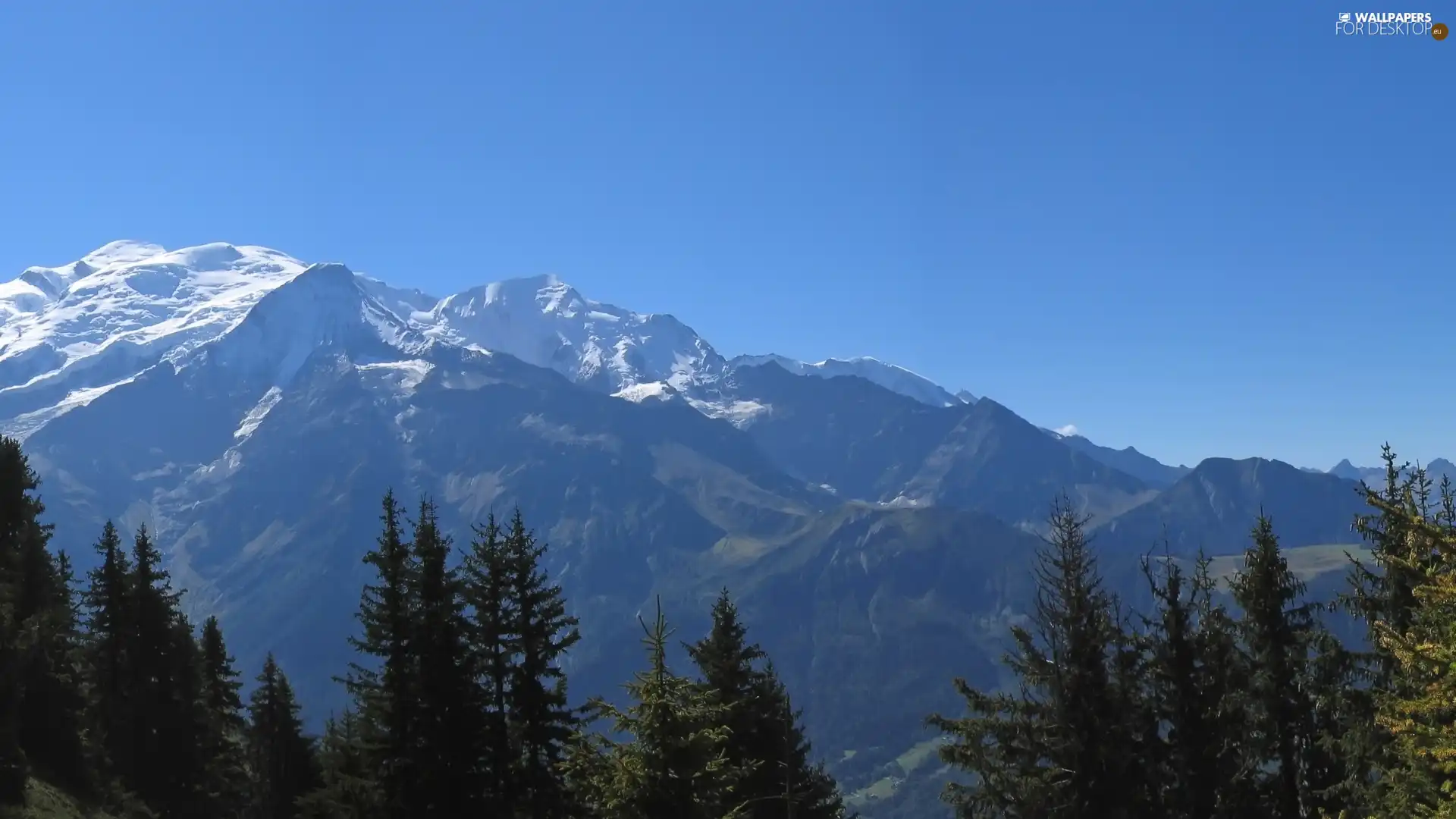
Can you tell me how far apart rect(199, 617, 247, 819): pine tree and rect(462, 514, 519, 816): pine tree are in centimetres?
2122

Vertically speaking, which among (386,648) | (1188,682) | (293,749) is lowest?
(293,749)

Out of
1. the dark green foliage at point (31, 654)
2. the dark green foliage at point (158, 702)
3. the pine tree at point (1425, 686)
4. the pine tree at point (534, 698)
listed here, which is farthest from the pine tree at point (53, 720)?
the pine tree at point (1425, 686)

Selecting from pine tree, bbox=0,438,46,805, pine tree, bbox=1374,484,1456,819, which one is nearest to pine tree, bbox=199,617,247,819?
pine tree, bbox=0,438,46,805

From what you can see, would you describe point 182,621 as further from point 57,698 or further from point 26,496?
point 57,698

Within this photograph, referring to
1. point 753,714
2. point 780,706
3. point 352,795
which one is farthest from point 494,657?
point 780,706

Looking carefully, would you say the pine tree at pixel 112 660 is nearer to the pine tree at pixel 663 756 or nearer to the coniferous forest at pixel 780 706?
the coniferous forest at pixel 780 706

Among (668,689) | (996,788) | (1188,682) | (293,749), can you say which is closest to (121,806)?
(293,749)

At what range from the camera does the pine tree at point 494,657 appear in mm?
35031

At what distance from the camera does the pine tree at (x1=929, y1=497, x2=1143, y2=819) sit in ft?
94.9

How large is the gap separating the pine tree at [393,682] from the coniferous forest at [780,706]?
0.23ft

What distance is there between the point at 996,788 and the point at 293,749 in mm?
44635

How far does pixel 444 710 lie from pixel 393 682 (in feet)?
5.58

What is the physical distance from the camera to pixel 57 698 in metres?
39.7

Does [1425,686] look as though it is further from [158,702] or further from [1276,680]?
[158,702]
